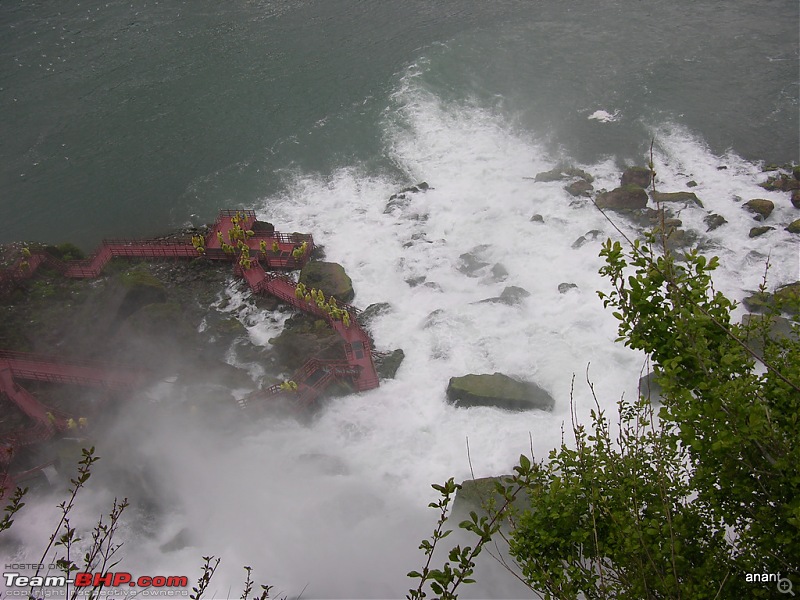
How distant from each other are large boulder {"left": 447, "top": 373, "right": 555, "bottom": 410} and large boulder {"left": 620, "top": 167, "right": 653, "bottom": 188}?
16215 mm

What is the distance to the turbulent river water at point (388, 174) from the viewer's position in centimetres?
2000

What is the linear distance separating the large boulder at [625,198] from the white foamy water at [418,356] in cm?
99

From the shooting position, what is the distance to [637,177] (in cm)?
3312

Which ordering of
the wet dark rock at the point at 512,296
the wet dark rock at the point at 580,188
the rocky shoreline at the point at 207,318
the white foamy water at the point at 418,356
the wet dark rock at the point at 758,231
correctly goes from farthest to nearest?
1. the wet dark rock at the point at 580,188
2. the wet dark rock at the point at 758,231
3. the wet dark rock at the point at 512,296
4. the rocky shoreline at the point at 207,318
5. the white foamy water at the point at 418,356

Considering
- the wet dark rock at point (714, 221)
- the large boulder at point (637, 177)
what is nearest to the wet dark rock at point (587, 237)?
the large boulder at point (637, 177)

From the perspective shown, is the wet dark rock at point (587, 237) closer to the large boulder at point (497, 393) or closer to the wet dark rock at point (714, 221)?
the wet dark rock at point (714, 221)

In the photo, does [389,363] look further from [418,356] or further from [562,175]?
[562,175]

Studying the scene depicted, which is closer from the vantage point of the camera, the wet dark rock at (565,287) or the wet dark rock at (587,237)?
the wet dark rock at (565,287)

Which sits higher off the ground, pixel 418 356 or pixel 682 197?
pixel 682 197

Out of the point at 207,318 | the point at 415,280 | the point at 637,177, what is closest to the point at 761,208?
the point at 637,177

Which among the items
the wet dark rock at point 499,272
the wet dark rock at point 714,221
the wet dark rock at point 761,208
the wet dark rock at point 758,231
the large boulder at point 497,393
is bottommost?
the large boulder at point 497,393

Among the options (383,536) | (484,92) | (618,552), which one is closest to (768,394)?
(618,552)

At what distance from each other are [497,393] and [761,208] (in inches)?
747

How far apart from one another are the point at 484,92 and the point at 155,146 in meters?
23.5
